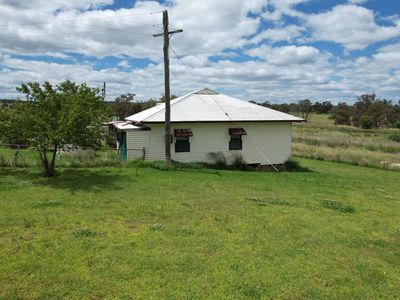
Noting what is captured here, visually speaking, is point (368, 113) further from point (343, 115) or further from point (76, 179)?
point (76, 179)

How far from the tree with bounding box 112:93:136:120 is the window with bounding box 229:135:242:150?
1425 inches

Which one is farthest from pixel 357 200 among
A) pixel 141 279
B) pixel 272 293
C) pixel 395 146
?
pixel 395 146

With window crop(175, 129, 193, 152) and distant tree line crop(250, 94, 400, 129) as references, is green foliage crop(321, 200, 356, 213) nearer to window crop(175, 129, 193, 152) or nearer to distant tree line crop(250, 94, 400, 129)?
window crop(175, 129, 193, 152)

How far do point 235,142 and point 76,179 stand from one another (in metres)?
10.7

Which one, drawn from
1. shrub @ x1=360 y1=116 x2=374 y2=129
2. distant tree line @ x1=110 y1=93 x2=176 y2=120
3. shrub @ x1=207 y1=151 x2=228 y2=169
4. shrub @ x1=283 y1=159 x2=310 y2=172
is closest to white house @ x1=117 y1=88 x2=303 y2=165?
shrub @ x1=207 y1=151 x2=228 y2=169

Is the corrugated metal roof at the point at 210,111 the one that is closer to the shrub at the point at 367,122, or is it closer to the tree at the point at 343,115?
the shrub at the point at 367,122

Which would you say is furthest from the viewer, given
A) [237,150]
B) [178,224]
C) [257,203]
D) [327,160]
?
[327,160]

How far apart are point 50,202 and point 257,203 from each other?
5917 millimetres

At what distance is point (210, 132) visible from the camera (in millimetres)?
21125

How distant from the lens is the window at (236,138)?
840 inches

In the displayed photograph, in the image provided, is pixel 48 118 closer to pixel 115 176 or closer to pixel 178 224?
pixel 115 176

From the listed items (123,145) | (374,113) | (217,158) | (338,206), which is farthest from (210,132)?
(374,113)

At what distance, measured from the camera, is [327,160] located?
28.2 metres

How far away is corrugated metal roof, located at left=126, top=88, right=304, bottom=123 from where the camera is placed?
20.6m
